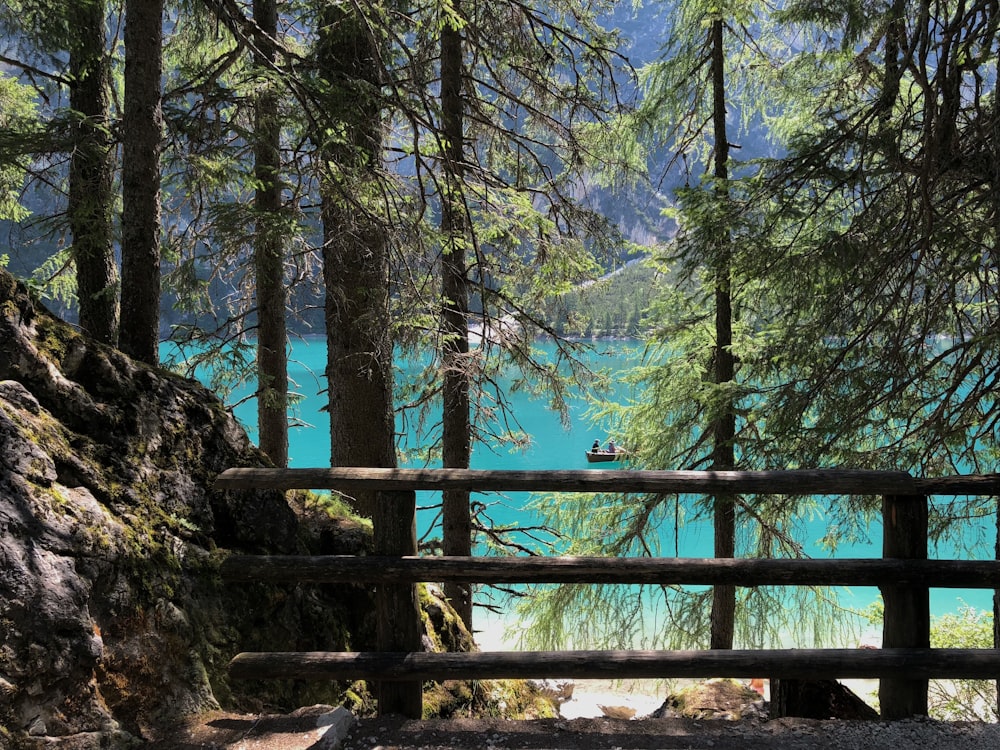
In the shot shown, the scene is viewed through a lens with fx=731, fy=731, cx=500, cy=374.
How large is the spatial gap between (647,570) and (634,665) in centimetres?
42

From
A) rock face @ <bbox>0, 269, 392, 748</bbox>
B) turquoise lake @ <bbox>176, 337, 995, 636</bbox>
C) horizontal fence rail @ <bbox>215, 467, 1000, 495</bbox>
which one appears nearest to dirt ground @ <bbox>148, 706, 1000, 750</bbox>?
rock face @ <bbox>0, 269, 392, 748</bbox>

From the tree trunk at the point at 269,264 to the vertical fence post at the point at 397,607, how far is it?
2697 millimetres

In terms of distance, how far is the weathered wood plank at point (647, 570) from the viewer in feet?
10.8

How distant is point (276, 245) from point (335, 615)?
3.36 metres

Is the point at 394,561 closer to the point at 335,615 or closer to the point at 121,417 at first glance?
the point at 335,615

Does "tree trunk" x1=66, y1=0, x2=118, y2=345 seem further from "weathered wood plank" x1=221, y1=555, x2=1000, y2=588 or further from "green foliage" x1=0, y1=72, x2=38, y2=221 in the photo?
"weathered wood plank" x1=221, y1=555, x2=1000, y2=588

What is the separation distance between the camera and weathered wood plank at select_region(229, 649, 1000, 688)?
325 cm

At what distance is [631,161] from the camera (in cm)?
1098

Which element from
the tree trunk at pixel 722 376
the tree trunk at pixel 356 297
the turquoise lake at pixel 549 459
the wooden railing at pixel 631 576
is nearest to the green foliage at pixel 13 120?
the tree trunk at pixel 356 297

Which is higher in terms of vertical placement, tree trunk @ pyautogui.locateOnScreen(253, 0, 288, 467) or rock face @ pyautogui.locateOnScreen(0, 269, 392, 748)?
tree trunk @ pyautogui.locateOnScreen(253, 0, 288, 467)

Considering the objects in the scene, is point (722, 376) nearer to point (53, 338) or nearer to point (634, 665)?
point (634, 665)

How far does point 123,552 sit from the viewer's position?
3.19 metres

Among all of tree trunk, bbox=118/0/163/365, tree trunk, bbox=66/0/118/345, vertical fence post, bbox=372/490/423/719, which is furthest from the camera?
tree trunk, bbox=66/0/118/345

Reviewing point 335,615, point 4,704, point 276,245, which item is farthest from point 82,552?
point 276,245
